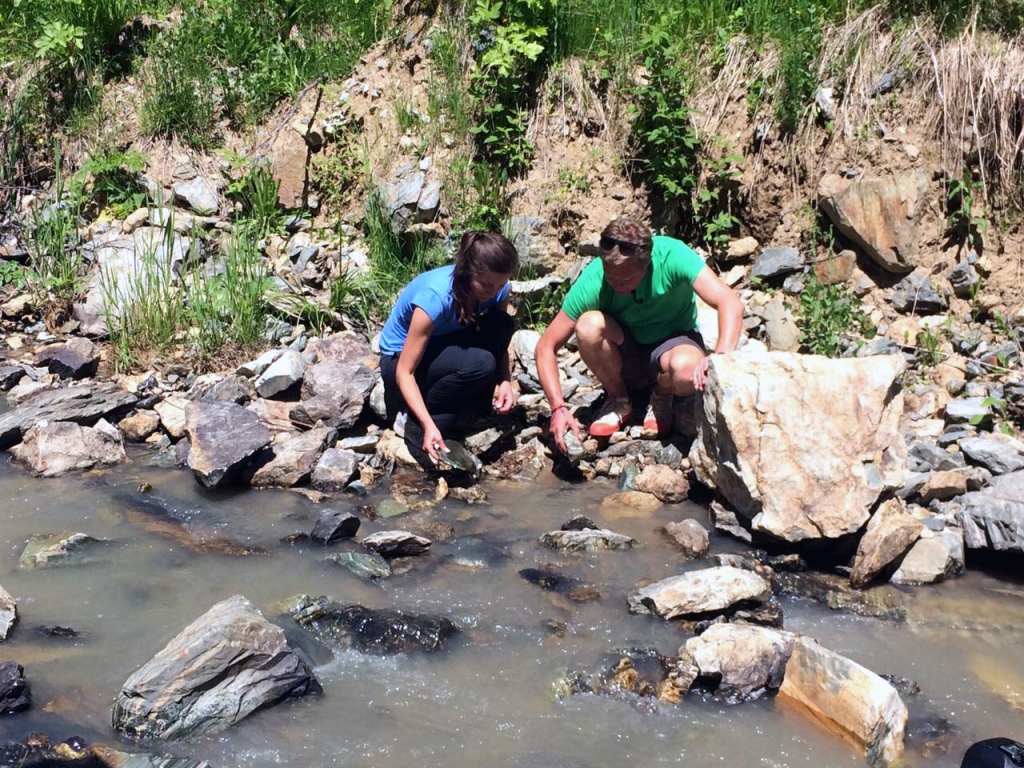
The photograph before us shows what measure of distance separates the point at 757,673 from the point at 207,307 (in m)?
4.43

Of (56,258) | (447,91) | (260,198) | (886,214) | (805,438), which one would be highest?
(447,91)

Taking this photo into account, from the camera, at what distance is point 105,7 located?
345 inches

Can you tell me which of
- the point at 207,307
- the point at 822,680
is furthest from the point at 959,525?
the point at 207,307

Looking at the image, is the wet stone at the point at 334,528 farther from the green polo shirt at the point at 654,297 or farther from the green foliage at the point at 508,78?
the green foliage at the point at 508,78

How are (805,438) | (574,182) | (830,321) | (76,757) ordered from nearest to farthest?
(76,757) < (805,438) < (830,321) < (574,182)

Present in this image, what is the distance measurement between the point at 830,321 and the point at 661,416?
1.45 metres

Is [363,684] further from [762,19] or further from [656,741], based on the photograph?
[762,19]

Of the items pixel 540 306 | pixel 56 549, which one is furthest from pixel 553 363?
pixel 56 549

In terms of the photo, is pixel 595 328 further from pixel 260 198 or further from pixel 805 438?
pixel 260 198

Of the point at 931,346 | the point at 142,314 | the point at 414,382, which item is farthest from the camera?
the point at 142,314

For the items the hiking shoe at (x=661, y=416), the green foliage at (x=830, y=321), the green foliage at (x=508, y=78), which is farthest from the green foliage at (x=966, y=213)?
the green foliage at (x=508, y=78)

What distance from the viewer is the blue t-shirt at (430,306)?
4.89 metres

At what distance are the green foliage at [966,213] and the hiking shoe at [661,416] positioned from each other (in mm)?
2301

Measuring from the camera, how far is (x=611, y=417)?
5.48m
